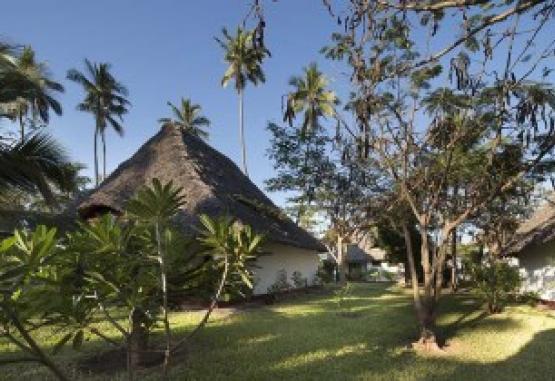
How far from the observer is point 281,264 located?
70.2ft

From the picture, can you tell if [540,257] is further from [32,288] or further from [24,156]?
[32,288]

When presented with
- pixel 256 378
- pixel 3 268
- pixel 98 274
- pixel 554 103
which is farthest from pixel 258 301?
pixel 3 268

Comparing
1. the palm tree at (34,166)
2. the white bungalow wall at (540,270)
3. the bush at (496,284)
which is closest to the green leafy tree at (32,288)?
the palm tree at (34,166)

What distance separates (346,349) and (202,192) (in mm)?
8304

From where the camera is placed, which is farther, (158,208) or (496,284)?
(496,284)

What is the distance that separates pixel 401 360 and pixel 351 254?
42.1 m

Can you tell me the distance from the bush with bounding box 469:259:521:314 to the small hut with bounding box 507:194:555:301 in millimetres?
711

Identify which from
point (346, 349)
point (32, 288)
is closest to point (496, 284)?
point (346, 349)

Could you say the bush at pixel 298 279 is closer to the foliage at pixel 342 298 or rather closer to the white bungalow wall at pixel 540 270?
the foliage at pixel 342 298

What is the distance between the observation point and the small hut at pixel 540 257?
16.6 m

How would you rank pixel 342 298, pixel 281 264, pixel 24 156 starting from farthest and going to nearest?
pixel 281 264
pixel 342 298
pixel 24 156

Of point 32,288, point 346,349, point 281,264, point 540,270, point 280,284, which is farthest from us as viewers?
point 281,264

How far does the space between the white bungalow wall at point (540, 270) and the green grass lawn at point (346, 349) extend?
1545mm

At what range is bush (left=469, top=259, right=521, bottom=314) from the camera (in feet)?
52.5
